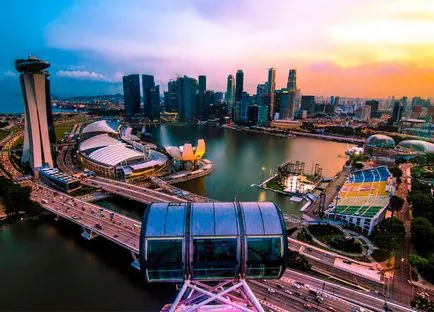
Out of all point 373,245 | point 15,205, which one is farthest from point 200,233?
point 15,205

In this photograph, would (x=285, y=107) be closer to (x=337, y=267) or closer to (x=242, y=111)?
(x=242, y=111)

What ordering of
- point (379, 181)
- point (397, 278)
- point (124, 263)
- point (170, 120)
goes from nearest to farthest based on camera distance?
point (397, 278) → point (124, 263) → point (379, 181) → point (170, 120)

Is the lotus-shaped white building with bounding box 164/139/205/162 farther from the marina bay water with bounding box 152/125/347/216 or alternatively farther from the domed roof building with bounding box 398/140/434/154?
the domed roof building with bounding box 398/140/434/154

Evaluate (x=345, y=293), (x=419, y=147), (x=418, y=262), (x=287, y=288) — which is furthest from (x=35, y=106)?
(x=419, y=147)

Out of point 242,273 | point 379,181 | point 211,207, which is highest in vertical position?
point 211,207

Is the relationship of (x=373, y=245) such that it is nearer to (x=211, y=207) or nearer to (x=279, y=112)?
(x=211, y=207)
